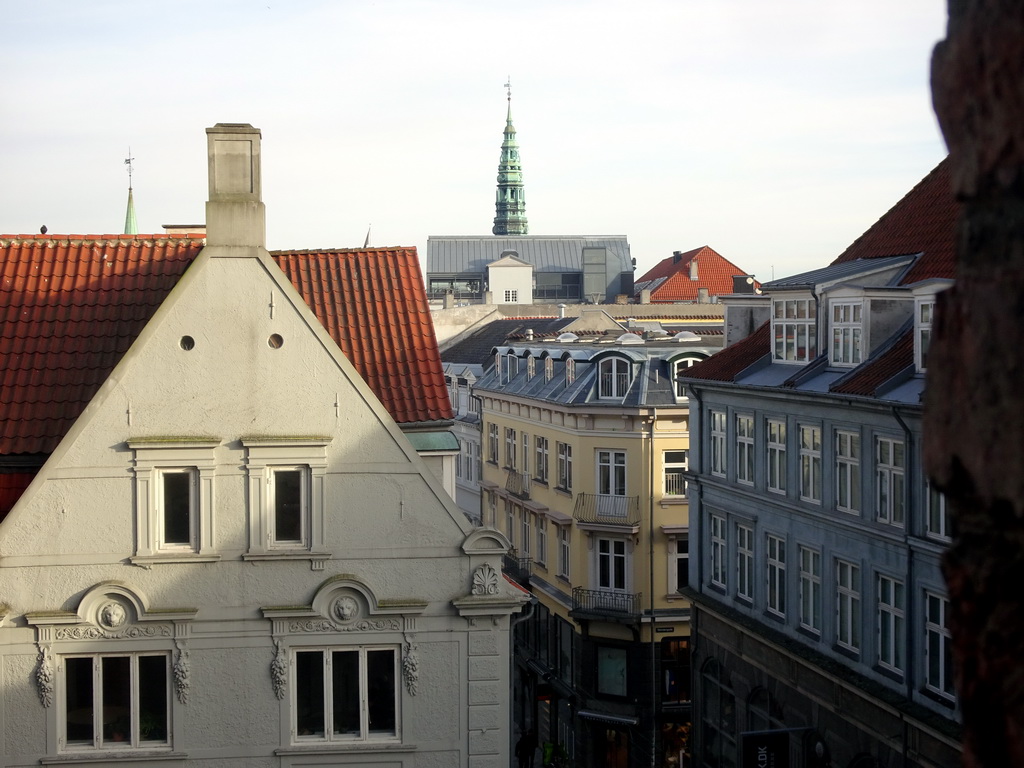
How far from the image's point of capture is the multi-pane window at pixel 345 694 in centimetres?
1563

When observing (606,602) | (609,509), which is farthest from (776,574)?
(606,602)

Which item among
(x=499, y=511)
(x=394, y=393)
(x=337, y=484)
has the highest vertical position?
(x=394, y=393)

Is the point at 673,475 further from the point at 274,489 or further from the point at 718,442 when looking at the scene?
the point at 274,489

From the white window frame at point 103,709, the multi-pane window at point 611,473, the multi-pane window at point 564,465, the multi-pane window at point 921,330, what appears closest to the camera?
the white window frame at point 103,709

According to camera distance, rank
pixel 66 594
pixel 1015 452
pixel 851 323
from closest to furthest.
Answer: pixel 1015 452, pixel 66 594, pixel 851 323

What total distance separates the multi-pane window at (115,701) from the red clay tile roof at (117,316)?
9.18 feet

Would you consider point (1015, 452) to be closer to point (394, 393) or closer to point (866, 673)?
point (394, 393)

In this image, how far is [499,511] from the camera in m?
53.0

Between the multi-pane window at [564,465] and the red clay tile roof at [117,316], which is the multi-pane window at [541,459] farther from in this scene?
the red clay tile roof at [117,316]

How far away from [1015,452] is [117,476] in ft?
47.8

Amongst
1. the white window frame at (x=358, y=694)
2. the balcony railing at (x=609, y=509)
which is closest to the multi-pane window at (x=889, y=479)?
the white window frame at (x=358, y=694)

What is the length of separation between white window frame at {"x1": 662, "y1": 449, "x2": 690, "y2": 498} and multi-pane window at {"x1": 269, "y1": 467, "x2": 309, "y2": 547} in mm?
27698

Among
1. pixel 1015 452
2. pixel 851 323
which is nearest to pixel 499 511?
pixel 851 323

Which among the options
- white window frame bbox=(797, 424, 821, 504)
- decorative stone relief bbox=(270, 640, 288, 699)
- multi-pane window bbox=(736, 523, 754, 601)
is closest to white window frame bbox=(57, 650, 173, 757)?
decorative stone relief bbox=(270, 640, 288, 699)
